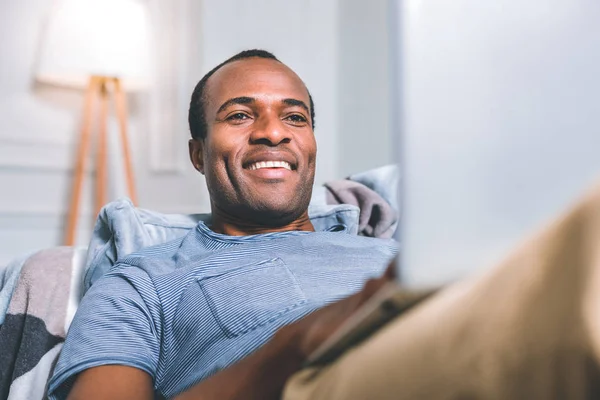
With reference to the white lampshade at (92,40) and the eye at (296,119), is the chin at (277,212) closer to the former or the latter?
the eye at (296,119)

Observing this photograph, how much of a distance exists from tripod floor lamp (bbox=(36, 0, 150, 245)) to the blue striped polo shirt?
1.28 meters

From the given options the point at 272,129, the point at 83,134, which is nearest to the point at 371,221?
the point at 272,129

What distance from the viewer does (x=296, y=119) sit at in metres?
1.30

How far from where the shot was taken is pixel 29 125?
2381mm

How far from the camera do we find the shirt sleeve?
2.72 feet

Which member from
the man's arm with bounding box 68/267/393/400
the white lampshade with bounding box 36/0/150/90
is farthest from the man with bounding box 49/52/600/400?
the white lampshade with bounding box 36/0/150/90

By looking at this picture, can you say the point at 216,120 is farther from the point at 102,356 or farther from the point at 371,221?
the point at 102,356

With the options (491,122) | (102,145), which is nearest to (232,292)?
(491,122)

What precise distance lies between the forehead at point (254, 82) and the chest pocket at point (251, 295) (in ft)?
1.44

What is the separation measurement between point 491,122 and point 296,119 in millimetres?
932

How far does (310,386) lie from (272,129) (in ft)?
2.69

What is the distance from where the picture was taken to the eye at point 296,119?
4.23ft

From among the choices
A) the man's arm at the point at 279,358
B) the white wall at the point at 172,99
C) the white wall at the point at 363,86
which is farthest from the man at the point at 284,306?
the white wall at the point at 363,86

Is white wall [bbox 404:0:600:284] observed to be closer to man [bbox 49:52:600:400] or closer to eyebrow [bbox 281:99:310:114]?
man [bbox 49:52:600:400]
